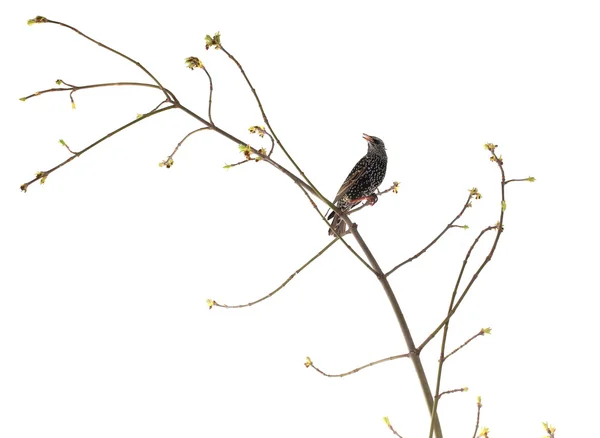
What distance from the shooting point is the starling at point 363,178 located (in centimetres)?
106

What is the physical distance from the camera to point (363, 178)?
1.06 meters

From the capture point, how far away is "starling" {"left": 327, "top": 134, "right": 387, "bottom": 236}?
1057mm

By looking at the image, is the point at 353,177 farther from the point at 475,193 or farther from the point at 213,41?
the point at 213,41

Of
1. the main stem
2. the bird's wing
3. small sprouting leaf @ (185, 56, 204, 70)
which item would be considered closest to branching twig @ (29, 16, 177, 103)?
small sprouting leaf @ (185, 56, 204, 70)

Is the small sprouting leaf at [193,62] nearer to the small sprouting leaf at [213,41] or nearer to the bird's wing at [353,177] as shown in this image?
the small sprouting leaf at [213,41]

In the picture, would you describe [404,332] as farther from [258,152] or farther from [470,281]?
[258,152]

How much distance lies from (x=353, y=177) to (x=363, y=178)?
0.02m

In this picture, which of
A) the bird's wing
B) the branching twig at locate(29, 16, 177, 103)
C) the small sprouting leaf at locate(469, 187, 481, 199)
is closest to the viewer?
the branching twig at locate(29, 16, 177, 103)

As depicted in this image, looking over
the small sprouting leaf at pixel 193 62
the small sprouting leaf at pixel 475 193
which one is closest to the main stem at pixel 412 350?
the small sprouting leaf at pixel 475 193

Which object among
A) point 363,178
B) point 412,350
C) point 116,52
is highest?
point 363,178

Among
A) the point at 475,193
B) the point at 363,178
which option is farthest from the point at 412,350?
the point at 363,178

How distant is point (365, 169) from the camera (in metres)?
Result: 1.05

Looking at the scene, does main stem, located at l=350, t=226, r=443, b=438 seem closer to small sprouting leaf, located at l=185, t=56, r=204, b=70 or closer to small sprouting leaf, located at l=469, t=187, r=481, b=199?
small sprouting leaf, located at l=469, t=187, r=481, b=199

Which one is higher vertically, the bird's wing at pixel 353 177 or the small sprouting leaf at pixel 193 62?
the bird's wing at pixel 353 177
